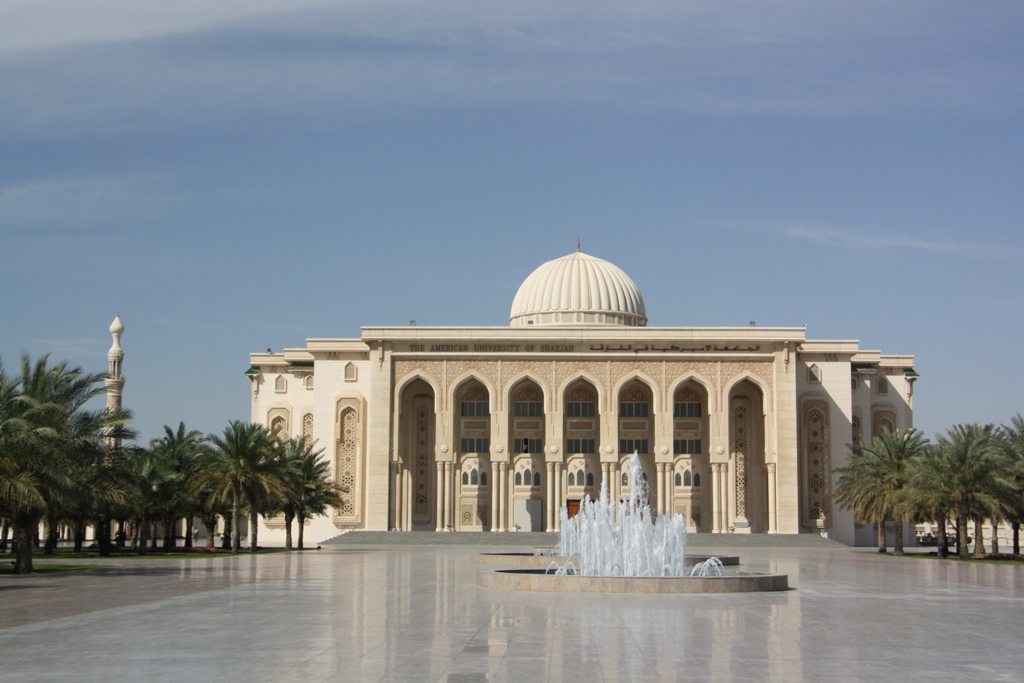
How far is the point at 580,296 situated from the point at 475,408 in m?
7.54

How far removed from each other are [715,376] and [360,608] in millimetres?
30251

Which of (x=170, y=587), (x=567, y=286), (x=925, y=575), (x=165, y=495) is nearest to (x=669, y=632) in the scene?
(x=170, y=587)

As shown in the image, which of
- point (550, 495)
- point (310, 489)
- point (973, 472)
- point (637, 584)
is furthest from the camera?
point (550, 495)

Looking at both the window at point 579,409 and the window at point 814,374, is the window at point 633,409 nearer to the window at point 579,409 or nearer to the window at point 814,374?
the window at point 579,409

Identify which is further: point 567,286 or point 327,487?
point 567,286

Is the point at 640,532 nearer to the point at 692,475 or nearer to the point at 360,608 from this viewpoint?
the point at 360,608

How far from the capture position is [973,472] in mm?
29922

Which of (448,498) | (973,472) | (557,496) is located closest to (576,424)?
(557,496)

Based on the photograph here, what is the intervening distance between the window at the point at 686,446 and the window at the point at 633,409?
1.65m

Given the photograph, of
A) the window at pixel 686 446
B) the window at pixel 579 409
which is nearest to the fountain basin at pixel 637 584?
the window at pixel 686 446

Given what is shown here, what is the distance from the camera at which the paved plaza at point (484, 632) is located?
9.26 m

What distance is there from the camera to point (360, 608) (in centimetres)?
1448

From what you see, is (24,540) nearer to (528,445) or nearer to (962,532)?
(962,532)

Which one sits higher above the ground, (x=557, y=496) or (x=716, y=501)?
(x=557, y=496)
